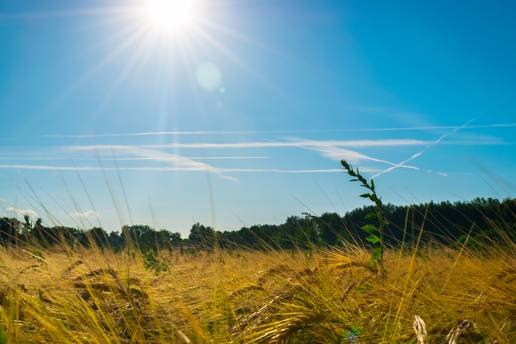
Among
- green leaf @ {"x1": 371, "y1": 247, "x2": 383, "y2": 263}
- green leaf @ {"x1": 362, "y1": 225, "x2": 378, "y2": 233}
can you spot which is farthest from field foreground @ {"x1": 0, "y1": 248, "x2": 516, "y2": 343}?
green leaf @ {"x1": 362, "y1": 225, "x2": 378, "y2": 233}

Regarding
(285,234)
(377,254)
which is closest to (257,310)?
(377,254)

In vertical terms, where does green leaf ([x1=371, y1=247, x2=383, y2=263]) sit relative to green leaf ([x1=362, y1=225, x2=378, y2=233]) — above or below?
below

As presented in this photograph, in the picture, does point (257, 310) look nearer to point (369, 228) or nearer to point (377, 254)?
point (377, 254)

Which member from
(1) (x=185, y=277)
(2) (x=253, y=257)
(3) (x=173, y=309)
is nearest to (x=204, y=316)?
(3) (x=173, y=309)

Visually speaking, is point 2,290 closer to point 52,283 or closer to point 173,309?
point 52,283

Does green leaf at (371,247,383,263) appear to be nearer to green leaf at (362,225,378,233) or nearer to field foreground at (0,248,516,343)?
field foreground at (0,248,516,343)

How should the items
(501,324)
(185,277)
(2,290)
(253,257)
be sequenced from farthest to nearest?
1. (253,257)
2. (185,277)
3. (2,290)
4. (501,324)

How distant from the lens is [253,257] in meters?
4.08

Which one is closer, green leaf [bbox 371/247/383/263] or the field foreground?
the field foreground

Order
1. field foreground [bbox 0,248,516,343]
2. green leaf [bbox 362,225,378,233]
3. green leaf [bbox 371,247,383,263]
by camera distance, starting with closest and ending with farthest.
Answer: field foreground [bbox 0,248,516,343]
green leaf [bbox 371,247,383,263]
green leaf [bbox 362,225,378,233]

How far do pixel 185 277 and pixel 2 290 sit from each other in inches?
59.9

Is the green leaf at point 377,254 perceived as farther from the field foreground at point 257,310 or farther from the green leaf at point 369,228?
the green leaf at point 369,228

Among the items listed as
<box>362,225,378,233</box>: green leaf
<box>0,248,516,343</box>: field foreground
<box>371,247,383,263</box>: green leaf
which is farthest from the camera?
<box>362,225,378,233</box>: green leaf

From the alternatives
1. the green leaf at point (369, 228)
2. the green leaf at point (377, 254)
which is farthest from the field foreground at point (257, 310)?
the green leaf at point (369, 228)
